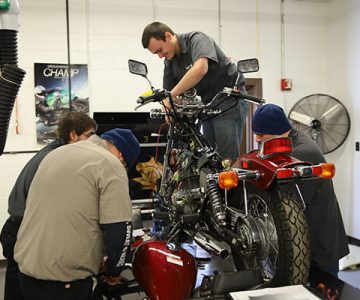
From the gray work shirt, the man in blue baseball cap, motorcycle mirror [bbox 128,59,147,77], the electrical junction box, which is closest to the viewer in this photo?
the man in blue baseball cap

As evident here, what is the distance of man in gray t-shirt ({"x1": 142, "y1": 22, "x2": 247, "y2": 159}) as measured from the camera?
2549mm

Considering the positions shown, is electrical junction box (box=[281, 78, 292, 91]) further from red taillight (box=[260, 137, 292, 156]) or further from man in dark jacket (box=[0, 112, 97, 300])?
red taillight (box=[260, 137, 292, 156])

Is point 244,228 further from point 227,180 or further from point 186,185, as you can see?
point 186,185

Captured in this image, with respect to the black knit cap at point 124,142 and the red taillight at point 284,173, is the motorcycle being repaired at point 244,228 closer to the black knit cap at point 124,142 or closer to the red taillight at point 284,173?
the red taillight at point 284,173

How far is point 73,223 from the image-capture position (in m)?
1.66

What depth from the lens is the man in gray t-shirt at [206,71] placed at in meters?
2.55

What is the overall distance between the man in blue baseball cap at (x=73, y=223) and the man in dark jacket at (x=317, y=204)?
79 cm

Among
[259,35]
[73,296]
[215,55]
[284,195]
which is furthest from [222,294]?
[259,35]

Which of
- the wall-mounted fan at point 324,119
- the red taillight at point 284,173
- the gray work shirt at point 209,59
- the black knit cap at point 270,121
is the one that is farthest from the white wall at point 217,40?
the red taillight at point 284,173

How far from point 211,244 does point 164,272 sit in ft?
1.41

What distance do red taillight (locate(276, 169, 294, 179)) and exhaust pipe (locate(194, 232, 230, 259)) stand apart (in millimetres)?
594

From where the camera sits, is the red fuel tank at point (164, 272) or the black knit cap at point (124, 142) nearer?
the red fuel tank at point (164, 272)

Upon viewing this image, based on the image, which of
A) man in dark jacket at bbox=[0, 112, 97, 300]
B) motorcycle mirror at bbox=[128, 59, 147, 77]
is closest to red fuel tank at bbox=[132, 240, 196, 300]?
man in dark jacket at bbox=[0, 112, 97, 300]

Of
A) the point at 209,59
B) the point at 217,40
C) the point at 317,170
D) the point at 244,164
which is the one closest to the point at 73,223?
the point at 244,164
